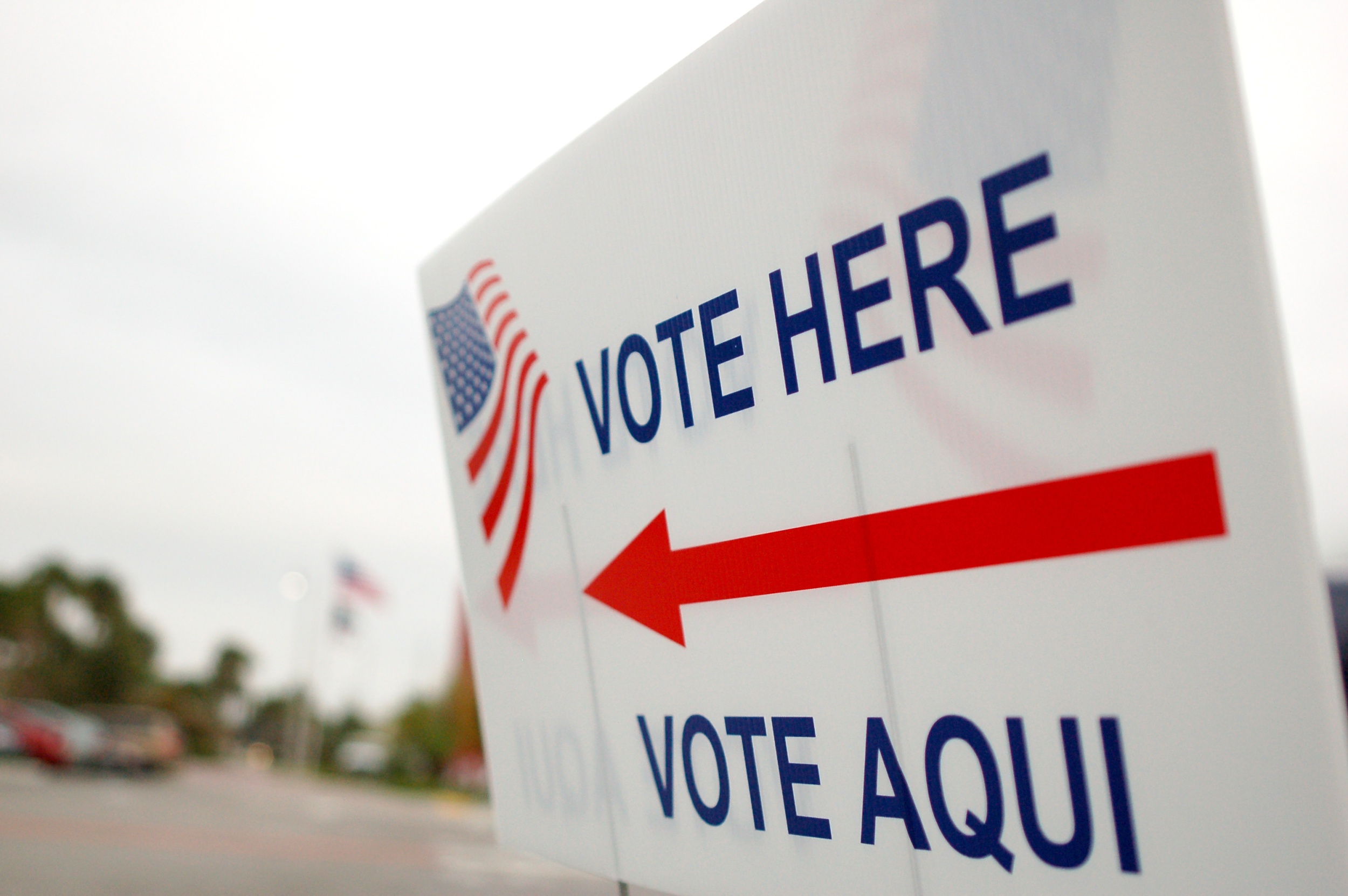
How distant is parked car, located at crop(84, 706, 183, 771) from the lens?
16.5 meters

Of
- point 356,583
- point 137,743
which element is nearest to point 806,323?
point 356,583

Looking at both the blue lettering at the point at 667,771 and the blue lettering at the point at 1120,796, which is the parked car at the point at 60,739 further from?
the blue lettering at the point at 1120,796

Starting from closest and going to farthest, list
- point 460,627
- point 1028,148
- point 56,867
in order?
point 1028,148, point 56,867, point 460,627

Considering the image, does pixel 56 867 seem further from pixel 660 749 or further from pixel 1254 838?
pixel 1254 838

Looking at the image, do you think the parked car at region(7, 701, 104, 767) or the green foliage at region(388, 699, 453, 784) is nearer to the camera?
the parked car at region(7, 701, 104, 767)

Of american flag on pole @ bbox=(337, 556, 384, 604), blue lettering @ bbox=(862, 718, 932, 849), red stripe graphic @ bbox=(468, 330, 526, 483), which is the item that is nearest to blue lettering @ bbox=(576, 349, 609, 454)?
red stripe graphic @ bbox=(468, 330, 526, 483)

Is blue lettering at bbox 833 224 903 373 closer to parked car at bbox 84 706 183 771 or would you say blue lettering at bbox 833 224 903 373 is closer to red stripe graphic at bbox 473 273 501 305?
red stripe graphic at bbox 473 273 501 305

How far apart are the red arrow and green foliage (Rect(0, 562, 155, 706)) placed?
41.8m

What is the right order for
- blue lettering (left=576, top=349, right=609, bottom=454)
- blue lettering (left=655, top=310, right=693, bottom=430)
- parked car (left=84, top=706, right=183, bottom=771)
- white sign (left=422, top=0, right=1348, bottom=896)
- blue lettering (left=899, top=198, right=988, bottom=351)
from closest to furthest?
white sign (left=422, top=0, right=1348, bottom=896), blue lettering (left=899, top=198, right=988, bottom=351), blue lettering (left=655, top=310, right=693, bottom=430), blue lettering (left=576, top=349, right=609, bottom=454), parked car (left=84, top=706, right=183, bottom=771)

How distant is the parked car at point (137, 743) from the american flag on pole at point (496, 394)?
55.9 ft

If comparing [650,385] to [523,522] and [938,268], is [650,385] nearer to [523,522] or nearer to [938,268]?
[523,522]

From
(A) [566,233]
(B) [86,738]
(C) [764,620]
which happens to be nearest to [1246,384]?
(C) [764,620]

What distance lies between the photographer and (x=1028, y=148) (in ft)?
4.95

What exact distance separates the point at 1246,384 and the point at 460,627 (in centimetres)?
3121
